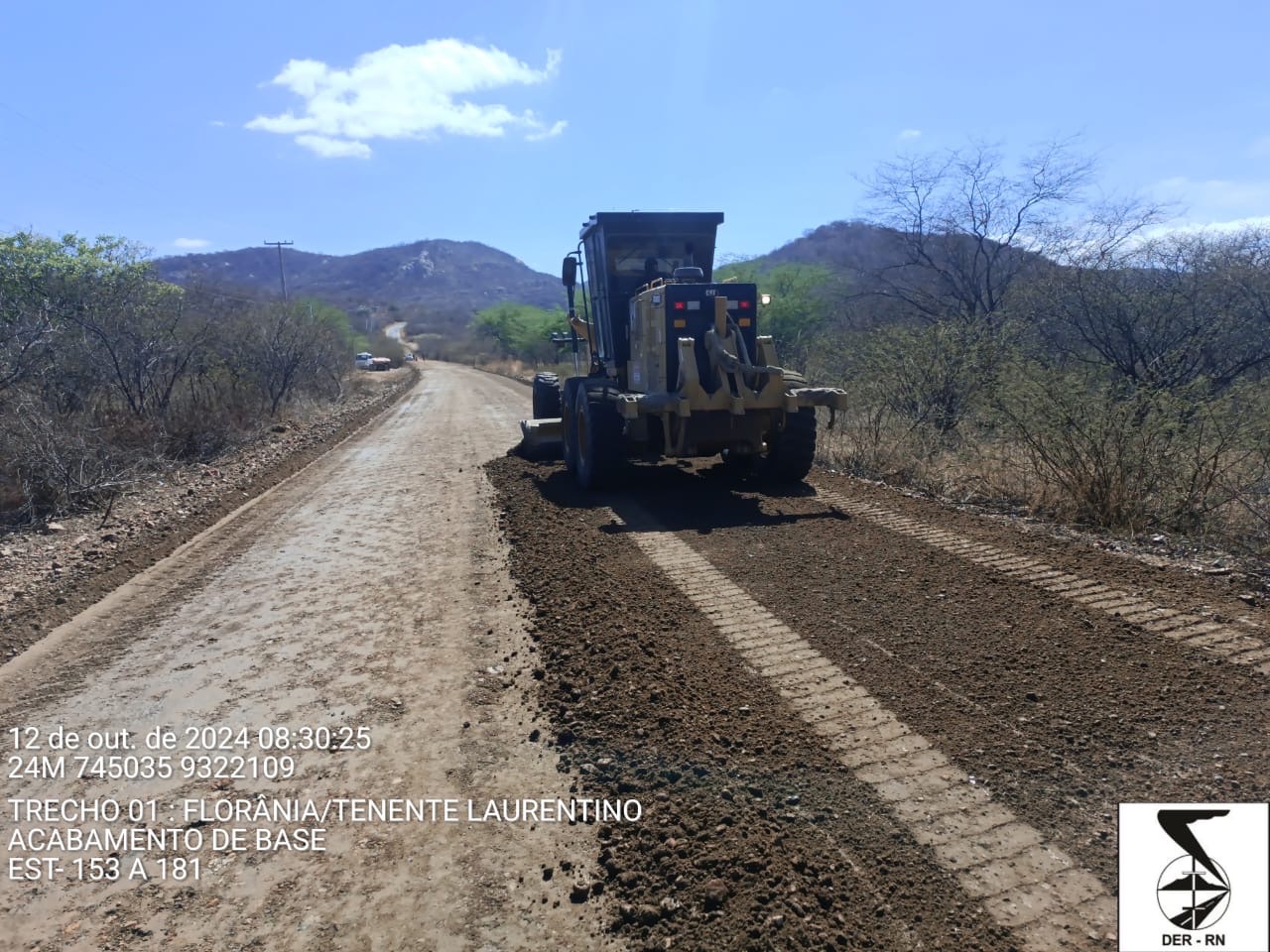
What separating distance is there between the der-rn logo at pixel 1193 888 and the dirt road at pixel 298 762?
1821mm

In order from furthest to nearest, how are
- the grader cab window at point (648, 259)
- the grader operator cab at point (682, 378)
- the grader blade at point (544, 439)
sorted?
the grader blade at point (544, 439), the grader cab window at point (648, 259), the grader operator cab at point (682, 378)

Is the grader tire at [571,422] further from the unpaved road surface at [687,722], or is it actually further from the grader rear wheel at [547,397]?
the unpaved road surface at [687,722]

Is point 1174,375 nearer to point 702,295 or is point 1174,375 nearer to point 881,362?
point 881,362

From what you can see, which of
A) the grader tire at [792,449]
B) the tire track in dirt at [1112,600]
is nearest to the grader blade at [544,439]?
the grader tire at [792,449]

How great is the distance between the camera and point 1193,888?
252 cm

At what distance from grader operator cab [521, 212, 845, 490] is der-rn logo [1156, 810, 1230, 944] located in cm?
579

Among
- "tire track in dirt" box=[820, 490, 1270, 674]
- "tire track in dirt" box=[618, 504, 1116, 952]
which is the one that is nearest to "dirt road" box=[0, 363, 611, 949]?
"tire track in dirt" box=[618, 504, 1116, 952]

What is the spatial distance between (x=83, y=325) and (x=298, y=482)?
4601 millimetres

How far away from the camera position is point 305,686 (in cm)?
432

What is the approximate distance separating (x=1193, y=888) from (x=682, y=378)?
6312mm

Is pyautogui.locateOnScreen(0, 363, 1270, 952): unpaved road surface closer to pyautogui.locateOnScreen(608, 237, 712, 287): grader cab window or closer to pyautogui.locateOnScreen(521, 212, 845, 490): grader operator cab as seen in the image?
pyautogui.locateOnScreen(521, 212, 845, 490): grader operator cab

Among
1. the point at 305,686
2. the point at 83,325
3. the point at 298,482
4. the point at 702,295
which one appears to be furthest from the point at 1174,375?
the point at 83,325

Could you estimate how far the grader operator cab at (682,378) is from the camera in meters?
8.33

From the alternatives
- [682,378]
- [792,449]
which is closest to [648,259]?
[682,378]
